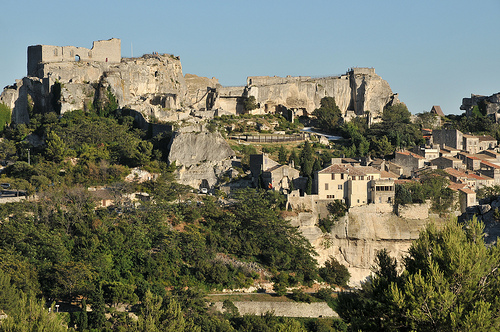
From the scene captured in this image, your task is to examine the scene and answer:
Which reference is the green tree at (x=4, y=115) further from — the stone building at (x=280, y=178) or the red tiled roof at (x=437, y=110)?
the red tiled roof at (x=437, y=110)

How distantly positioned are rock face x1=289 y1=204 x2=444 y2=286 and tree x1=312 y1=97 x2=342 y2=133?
20893mm

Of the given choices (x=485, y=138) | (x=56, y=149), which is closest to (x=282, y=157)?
(x=56, y=149)

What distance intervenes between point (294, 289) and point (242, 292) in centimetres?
306

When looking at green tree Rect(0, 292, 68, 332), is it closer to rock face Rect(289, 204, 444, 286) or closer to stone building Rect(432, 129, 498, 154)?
rock face Rect(289, 204, 444, 286)

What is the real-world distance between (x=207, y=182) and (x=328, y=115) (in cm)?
2082

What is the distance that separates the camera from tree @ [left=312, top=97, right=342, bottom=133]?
6800 centimetres

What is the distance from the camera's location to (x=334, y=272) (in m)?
45.5

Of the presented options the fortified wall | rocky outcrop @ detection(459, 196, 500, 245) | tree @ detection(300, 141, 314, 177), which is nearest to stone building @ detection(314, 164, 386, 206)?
tree @ detection(300, 141, 314, 177)

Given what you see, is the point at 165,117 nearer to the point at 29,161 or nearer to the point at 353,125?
the point at 29,161

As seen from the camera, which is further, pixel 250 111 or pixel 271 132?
pixel 250 111

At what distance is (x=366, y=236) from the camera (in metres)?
47.5

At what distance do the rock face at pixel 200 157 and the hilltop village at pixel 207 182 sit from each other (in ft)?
0.34

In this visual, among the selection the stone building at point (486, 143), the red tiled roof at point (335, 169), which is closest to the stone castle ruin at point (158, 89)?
the stone building at point (486, 143)

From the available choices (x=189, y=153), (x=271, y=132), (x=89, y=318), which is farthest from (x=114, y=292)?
(x=271, y=132)
